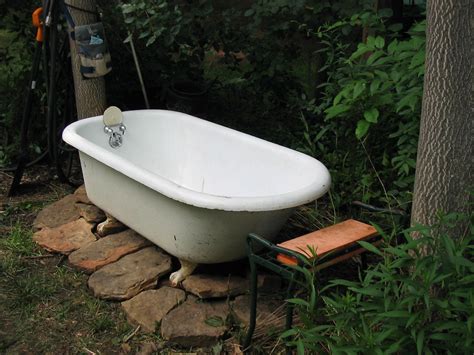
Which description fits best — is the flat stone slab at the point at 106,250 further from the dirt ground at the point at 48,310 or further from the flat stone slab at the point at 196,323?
the flat stone slab at the point at 196,323

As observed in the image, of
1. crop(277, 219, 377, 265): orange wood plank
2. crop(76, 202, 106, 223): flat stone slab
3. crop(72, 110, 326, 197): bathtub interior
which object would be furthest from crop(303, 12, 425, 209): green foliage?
crop(76, 202, 106, 223): flat stone slab

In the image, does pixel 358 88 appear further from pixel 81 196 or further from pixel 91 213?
pixel 81 196

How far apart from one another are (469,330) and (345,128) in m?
1.86

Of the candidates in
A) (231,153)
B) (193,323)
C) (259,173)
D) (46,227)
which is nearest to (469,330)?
(193,323)

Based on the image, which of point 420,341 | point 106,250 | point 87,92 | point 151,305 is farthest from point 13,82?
point 420,341

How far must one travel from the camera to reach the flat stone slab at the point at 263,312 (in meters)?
2.57

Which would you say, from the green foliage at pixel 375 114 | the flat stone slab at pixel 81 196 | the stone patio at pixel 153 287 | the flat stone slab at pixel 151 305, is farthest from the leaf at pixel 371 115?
the flat stone slab at pixel 81 196

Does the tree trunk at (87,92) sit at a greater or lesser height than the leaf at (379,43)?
lesser

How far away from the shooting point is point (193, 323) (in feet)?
8.48

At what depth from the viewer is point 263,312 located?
2635 mm

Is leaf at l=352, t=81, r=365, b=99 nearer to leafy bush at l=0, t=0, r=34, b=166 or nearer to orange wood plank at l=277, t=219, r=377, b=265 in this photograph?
orange wood plank at l=277, t=219, r=377, b=265

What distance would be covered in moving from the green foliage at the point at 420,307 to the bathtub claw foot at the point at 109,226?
1.58 meters

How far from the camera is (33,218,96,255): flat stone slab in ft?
10.9

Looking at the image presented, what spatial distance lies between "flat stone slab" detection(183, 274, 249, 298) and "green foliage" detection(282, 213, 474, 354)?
27.2 inches
